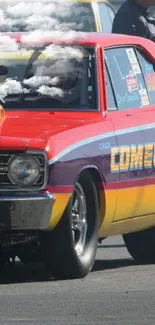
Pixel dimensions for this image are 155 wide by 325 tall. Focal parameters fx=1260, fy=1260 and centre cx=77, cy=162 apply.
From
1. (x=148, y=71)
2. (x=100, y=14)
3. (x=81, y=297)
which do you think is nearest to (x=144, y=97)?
(x=148, y=71)

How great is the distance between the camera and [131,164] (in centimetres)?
885

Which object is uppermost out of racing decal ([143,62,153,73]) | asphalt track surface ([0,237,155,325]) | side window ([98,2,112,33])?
racing decal ([143,62,153,73])

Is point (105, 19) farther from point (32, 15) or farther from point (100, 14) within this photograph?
point (32, 15)

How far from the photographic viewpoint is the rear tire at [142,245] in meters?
9.80

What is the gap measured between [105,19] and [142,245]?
750 centimetres

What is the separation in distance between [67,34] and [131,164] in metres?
1.17

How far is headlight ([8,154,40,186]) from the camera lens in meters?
7.83

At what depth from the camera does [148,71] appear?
9719mm

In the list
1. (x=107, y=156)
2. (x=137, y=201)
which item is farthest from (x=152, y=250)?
(x=107, y=156)

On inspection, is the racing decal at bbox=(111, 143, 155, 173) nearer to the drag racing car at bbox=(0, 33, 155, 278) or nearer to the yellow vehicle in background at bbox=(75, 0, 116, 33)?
the drag racing car at bbox=(0, 33, 155, 278)

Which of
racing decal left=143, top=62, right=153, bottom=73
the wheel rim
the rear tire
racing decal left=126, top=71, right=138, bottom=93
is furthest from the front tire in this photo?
racing decal left=143, top=62, right=153, bottom=73

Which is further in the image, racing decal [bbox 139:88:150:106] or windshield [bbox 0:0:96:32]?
windshield [bbox 0:0:96:32]

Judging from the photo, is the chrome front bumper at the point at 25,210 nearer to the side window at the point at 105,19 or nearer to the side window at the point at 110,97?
the side window at the point at 110,97

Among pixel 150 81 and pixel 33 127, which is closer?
pixel 33 127
